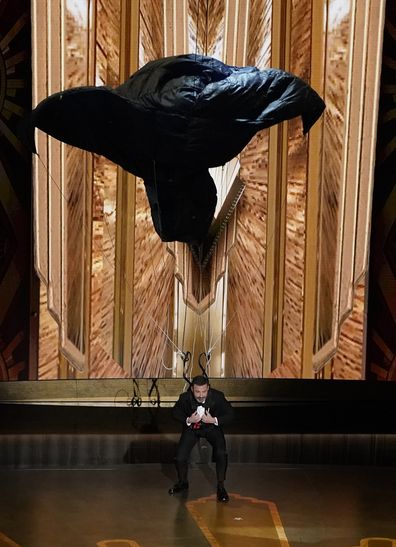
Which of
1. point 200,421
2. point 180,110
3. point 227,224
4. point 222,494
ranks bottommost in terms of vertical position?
point 222,494

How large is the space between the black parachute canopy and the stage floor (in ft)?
7.18

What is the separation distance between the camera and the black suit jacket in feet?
23.7

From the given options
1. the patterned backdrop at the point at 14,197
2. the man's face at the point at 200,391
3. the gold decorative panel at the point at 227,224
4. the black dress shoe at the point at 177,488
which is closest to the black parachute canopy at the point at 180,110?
the man's face at the point at 200,391

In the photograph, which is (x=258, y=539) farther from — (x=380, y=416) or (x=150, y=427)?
(x=380, y=416)

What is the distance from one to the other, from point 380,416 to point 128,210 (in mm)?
2762

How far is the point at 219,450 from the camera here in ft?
23.7

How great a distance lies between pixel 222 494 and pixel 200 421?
0.49 m

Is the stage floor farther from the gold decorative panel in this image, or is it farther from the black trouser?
the gold decorative panel

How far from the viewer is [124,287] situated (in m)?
9.48

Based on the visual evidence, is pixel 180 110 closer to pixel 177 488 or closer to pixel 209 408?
pixel 209 408

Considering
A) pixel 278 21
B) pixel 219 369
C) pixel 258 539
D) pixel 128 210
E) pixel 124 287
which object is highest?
pixel 278 21

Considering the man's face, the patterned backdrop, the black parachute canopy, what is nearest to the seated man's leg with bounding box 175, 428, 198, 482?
the man's face

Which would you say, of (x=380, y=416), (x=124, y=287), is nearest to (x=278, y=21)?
(x=124, y=287)

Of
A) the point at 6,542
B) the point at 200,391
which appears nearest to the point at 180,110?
the point at 200,391
